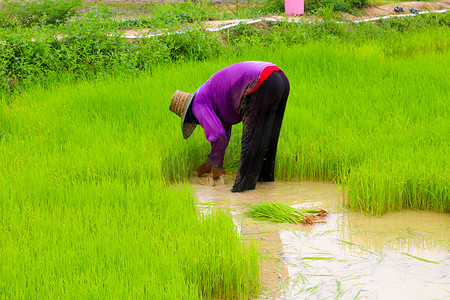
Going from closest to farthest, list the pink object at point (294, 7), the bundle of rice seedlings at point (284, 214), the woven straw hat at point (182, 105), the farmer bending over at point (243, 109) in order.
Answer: the bundle of rice seedlings at point (284, 214) → the farmer bending over at point (243, 109) → the woven straw hat at point (182, 105) → the pink object at point (294, 7)

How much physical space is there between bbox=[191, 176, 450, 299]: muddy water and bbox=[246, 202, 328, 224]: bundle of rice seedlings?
5 cm

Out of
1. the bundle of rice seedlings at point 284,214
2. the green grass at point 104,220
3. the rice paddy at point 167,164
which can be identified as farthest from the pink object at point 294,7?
the bundle of rice seedlings at point 284,214

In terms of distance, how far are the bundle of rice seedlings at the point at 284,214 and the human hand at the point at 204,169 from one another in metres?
0.75

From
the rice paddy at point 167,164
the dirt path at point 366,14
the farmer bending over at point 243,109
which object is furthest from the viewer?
the dirt path at point 366,14

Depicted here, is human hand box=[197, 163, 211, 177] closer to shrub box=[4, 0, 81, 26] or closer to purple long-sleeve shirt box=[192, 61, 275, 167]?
purple long-sleeve shirt box=[192, 61, 275, 167]

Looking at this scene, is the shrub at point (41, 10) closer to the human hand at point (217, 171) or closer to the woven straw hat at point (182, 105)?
the woven straw hat at point (182, 105)

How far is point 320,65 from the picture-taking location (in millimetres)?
6875

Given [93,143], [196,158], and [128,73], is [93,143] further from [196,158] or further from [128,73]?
[128,73]

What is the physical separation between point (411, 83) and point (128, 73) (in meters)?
3.51

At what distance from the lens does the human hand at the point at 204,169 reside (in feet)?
14.1

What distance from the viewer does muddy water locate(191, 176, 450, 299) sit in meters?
2.64

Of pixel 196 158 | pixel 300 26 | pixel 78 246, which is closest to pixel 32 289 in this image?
pixel 78 246

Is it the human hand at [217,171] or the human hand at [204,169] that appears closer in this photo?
the human hand at [217,171]

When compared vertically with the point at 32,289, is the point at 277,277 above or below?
below
